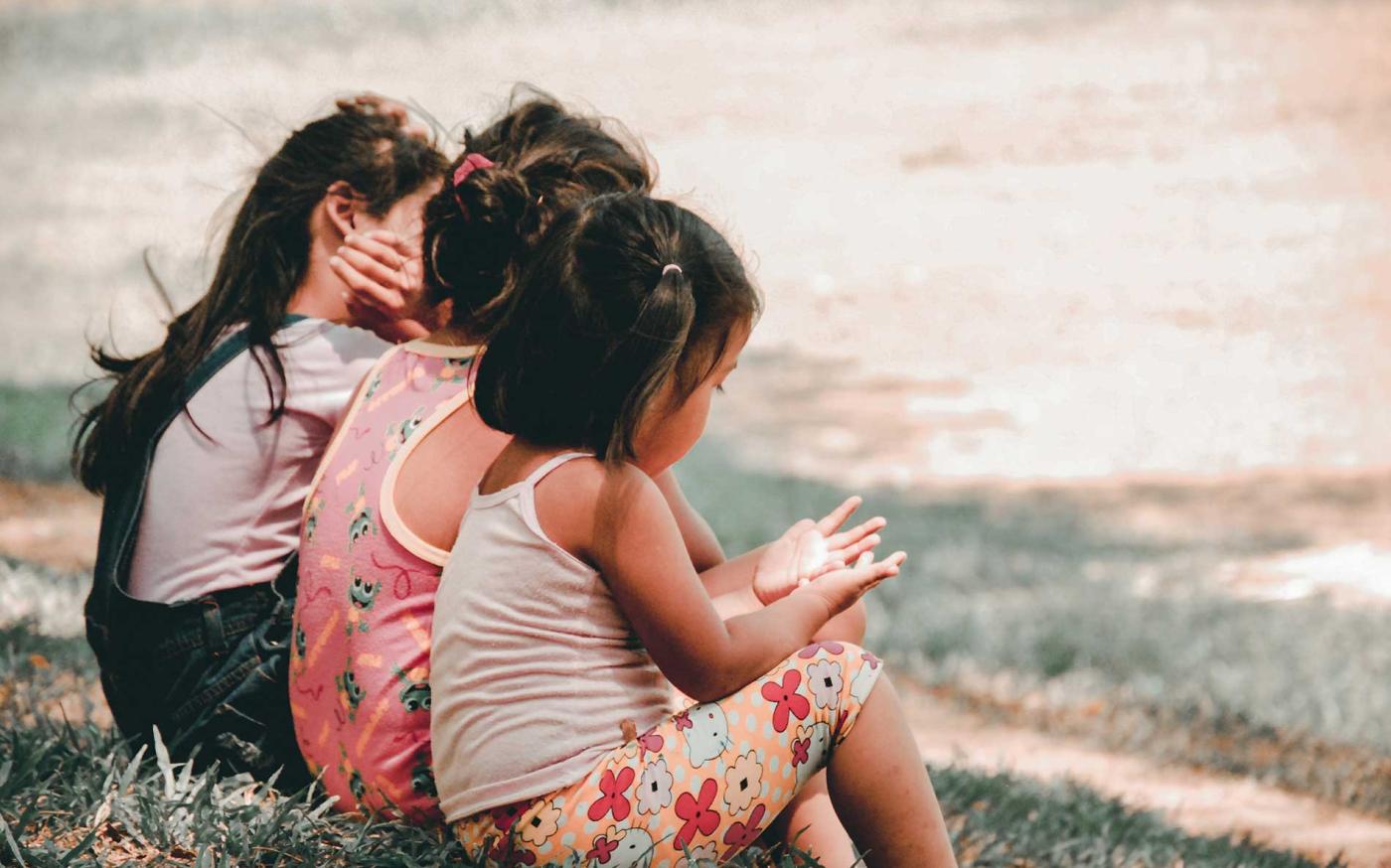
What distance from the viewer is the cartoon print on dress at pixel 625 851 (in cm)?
214

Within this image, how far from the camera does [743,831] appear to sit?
87.5 inches

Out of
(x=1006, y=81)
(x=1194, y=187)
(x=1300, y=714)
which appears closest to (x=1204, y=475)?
(x=1300, y=714)

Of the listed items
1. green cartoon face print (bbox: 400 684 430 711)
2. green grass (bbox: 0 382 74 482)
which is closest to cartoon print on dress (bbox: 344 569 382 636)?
green cartoon face print (bbox: 400 684 430 711)

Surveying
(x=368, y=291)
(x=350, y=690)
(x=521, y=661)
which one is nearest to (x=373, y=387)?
(x=368, y=291)

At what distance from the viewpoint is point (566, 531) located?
216 cm

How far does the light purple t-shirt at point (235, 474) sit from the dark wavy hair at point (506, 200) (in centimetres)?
29

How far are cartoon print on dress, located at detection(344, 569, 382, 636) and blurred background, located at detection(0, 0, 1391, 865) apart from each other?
748 millimetres

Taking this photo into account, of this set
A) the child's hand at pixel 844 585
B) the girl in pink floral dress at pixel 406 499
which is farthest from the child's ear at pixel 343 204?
the child's hand at pixel 844 585

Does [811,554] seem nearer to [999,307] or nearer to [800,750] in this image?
[800,750]

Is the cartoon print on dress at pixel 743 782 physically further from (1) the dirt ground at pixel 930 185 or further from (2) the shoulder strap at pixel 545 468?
(1) the dirt ground at pixel 930 185

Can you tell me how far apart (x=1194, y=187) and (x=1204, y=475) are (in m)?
5.55

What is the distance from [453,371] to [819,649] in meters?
0.71

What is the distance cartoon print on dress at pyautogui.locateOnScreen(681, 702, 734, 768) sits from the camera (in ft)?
7.13

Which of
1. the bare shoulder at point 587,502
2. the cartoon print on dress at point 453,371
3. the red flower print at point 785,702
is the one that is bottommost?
the red flower print at point 785,702
